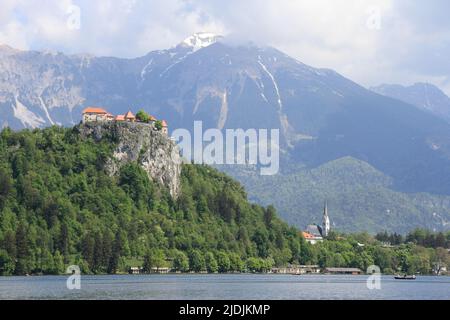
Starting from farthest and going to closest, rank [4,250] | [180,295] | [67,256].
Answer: [67,256]
[4,250]
[180,295]

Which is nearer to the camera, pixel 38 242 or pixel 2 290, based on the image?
pixel 2 290

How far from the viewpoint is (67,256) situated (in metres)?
193

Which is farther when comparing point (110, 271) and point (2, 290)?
point (110, 271)

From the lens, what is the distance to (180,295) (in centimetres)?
11438

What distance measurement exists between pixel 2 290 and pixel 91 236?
77753mm
